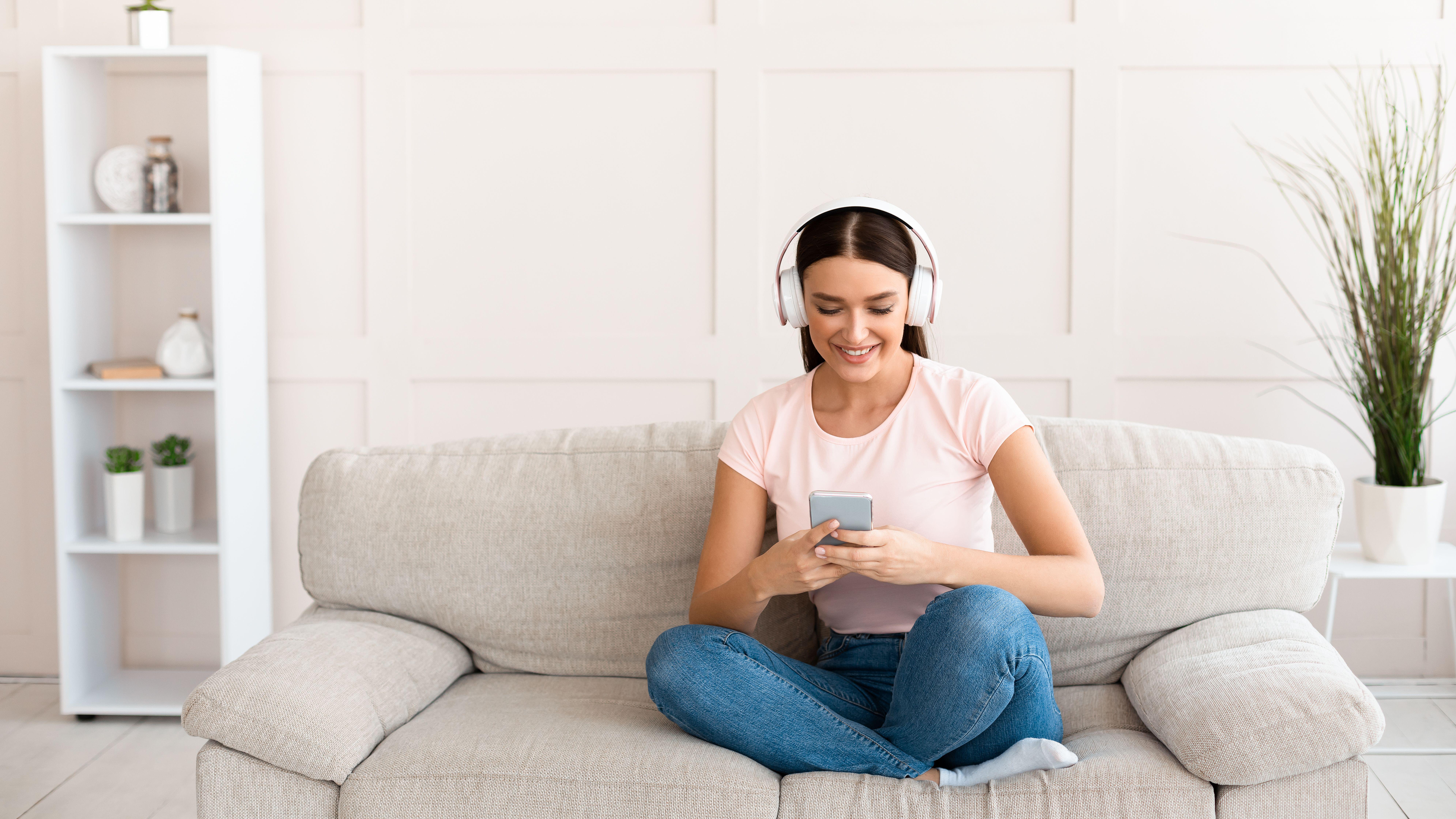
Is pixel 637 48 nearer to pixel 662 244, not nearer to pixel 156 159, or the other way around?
pixel 662 244

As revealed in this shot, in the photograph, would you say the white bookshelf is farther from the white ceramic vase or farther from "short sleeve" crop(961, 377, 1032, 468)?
"short sleeve" crop(961, 377, 1032, 468)

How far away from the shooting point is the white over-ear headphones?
1.55 metres

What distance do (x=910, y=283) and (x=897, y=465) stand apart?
26 centimetres

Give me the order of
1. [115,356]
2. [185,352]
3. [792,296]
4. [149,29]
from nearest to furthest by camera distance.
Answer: [792,296]
[149,29]
[185,352]
[115,356]

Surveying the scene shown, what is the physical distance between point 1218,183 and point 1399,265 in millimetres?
482

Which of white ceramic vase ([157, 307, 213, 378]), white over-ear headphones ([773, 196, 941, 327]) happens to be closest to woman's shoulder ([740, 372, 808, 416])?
white over-ear headphones ([773, 196, 941, 327])

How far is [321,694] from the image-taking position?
5.11 feet

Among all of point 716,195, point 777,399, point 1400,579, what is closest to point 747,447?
point 777,399

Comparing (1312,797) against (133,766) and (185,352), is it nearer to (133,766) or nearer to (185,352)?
(133,766)

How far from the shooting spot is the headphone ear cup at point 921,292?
62.2 inches

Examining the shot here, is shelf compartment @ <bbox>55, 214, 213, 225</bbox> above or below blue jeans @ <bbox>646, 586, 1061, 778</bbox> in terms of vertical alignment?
above

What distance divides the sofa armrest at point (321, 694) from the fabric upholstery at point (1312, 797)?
3.87 feet

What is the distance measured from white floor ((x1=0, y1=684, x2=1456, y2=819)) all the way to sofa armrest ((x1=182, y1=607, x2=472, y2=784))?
2.13ft

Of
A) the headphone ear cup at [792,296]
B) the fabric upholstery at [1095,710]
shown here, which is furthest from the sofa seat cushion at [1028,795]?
the headphone ear cup at [792,296]
